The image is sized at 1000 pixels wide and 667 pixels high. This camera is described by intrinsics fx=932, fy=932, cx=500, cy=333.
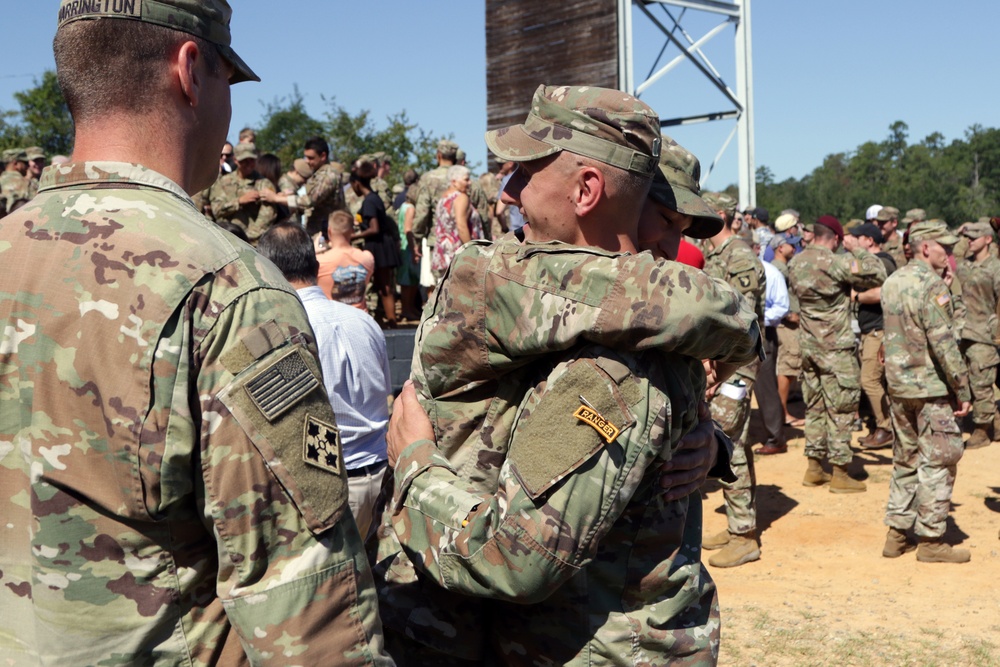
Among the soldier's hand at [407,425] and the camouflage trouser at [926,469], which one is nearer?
the soldier's hand at [407,425]

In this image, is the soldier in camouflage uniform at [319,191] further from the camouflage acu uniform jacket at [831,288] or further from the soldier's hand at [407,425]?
the soldier's hand at [407,425]

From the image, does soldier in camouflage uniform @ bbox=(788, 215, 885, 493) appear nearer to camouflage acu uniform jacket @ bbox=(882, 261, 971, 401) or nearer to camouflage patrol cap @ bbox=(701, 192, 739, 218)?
camouflage acu uniform jacket @ bbox=(882, 261, 971, 401)

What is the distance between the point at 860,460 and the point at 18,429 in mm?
9793

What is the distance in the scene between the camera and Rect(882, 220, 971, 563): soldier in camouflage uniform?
275 inches

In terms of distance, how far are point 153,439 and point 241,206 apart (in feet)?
27.6

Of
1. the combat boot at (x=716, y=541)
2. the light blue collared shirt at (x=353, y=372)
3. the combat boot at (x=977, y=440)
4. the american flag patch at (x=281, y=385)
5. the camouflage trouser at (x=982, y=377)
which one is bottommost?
the combat boot at (x=977, y=440)

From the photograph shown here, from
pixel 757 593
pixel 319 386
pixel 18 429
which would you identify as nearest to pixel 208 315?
pixel 319 386

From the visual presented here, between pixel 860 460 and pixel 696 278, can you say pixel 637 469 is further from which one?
pixel 860 460

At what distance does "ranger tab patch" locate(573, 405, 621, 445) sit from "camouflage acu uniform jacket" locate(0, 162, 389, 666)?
0.48 metres

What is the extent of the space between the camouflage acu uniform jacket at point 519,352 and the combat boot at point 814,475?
7568mm

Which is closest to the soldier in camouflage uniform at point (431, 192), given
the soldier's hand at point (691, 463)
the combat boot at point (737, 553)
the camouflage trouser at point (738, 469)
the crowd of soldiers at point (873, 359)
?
the crowd of soldiers at point (873, 359)

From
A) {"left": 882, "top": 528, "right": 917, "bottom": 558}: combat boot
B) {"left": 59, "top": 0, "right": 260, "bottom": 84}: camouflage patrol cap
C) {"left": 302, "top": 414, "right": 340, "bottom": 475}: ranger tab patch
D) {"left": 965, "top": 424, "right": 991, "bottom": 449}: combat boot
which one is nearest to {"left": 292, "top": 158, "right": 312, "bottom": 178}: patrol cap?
{"left": 882, "top": 528, "right": 917, "bottom": 558}: combat boot

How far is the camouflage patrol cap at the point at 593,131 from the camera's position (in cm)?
195

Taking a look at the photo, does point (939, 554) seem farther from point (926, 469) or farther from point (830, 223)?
point (830, 223)
